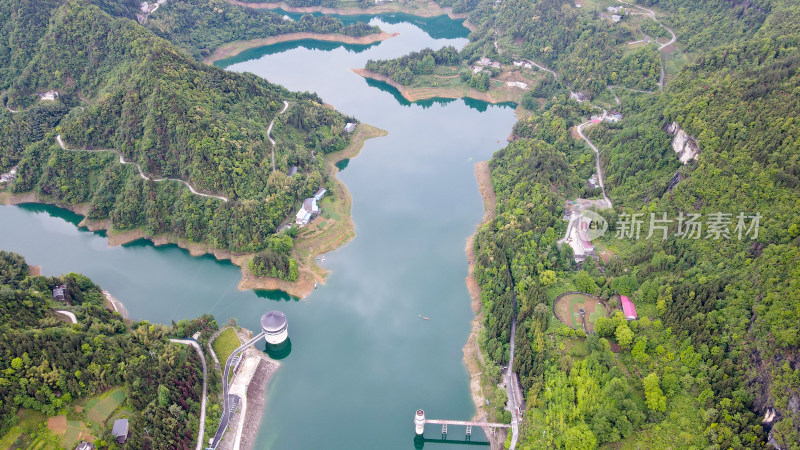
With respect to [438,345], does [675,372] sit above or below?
above

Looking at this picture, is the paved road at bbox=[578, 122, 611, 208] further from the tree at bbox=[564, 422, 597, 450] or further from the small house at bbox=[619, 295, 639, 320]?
the tree at bbox=[564, 422, 597, 450]

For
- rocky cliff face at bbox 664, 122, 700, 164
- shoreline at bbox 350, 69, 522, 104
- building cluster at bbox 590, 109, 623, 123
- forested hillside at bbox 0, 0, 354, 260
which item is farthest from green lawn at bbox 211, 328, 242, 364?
building cluster at bbox 590, 109, 623, 123

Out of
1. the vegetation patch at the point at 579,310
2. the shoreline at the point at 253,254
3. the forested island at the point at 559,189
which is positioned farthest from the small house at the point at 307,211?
the vegetation patch at the point at 579,310

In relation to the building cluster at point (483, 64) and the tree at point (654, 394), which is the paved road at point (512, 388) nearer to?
the tree at point (654, 394)

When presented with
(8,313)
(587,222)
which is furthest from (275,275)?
(587,222)

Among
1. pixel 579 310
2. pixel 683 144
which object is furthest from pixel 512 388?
pixel 683 144

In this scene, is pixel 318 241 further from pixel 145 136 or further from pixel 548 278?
pixel 548 278

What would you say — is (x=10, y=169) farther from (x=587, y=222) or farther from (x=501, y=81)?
(x=501, y=81)
